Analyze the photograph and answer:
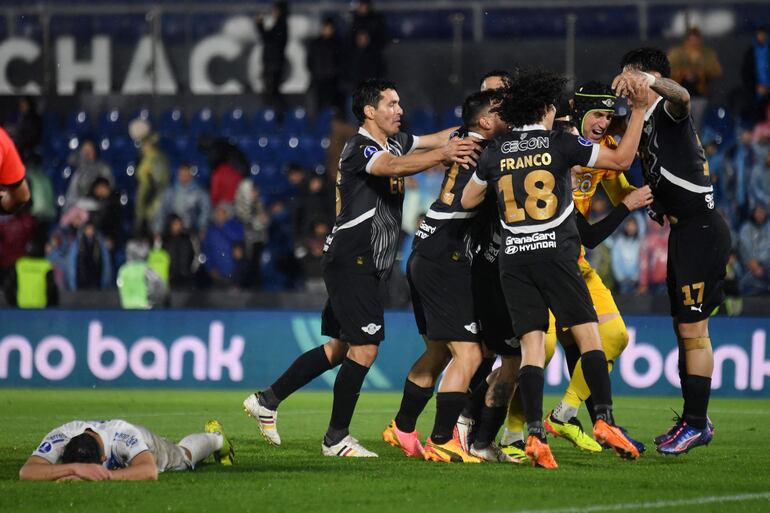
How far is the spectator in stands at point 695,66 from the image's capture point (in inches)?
722

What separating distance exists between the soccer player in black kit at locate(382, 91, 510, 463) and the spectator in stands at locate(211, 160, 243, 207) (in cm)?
1060

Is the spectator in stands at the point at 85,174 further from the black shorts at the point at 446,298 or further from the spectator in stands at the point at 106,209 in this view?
the black shorts at the point at 446,298

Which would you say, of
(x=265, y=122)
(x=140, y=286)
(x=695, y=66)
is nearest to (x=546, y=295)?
(x=140, y=286)

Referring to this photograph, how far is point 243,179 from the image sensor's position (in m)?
19.2

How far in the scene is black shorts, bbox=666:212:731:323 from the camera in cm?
871

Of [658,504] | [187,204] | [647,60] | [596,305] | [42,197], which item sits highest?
[647,60]

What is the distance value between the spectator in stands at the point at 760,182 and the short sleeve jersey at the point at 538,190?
33.0ft

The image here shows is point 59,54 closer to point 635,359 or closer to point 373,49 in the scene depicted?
point 373,49

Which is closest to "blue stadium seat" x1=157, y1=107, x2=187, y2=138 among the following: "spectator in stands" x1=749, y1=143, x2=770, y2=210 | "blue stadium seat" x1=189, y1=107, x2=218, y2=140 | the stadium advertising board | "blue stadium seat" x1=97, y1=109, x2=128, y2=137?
"blue stadium seat" x1=189, y1=107, x2=218, y2=140

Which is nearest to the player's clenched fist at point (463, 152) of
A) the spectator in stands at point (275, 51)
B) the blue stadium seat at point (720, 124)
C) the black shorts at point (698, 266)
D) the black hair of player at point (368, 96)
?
the black hair of player at point (368, 96)

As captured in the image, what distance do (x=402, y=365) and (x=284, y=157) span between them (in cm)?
573

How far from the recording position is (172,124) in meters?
20.7

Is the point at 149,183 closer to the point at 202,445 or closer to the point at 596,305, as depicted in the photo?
the point at 596,305

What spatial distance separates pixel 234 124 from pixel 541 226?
13319 mm
